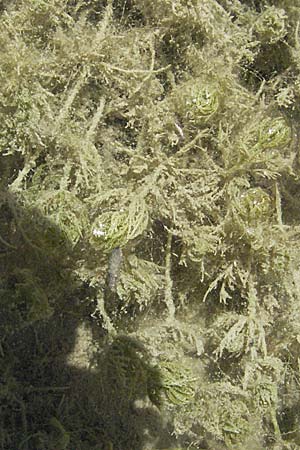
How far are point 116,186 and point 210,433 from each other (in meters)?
0.70

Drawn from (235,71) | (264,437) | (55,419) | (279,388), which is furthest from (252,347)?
(235,71)

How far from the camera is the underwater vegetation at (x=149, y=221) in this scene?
1311 mm

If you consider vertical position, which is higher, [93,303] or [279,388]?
[93,303]

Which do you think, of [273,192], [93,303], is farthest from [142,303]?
[273,192]

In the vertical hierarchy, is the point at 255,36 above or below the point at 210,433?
above

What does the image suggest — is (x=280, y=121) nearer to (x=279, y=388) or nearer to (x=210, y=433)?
(x=279, y=388)

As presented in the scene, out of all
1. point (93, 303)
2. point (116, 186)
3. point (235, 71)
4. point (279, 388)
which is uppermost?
point (235, 71)

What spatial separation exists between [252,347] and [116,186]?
530 mm

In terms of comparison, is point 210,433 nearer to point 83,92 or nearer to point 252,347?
point 252,347

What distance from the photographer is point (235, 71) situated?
1.40 m

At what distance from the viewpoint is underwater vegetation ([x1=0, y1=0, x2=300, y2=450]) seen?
1.31m

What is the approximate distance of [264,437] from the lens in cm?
154

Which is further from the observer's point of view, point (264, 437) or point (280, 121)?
point (264, 437)

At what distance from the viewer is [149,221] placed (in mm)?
1383
